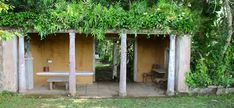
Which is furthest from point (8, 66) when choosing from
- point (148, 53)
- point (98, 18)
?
point (148, 53)

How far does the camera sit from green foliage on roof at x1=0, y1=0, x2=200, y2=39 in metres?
10.2

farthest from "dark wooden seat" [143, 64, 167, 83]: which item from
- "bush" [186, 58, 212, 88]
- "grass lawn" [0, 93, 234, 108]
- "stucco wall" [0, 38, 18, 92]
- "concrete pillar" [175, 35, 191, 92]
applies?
"stucco wall" [0, 38, 18, 92]

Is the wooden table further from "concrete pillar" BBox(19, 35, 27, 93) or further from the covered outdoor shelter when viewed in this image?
"concrete pillar" BBox(19, 35, 27, 93)

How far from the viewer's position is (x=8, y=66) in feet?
35.2

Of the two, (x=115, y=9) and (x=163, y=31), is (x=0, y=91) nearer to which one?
(x=115, y=9)

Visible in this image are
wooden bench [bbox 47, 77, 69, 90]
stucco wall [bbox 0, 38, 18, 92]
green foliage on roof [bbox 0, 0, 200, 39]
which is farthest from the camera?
wooden bench [bbox 47, 77, 69, 90]

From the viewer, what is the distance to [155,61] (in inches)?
563

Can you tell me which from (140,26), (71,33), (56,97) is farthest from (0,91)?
(140,26)

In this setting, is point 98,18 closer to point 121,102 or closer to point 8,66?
point 121,102

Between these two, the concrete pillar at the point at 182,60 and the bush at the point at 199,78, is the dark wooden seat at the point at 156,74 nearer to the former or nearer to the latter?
the concrete pillar at the point at 182,60

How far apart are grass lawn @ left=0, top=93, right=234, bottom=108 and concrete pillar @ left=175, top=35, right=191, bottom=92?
2.05 feet

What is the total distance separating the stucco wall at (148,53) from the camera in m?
14.1

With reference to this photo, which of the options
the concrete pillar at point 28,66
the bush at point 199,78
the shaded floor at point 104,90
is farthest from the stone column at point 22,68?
the bush at point 199,78

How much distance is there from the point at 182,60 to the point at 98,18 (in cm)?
320
